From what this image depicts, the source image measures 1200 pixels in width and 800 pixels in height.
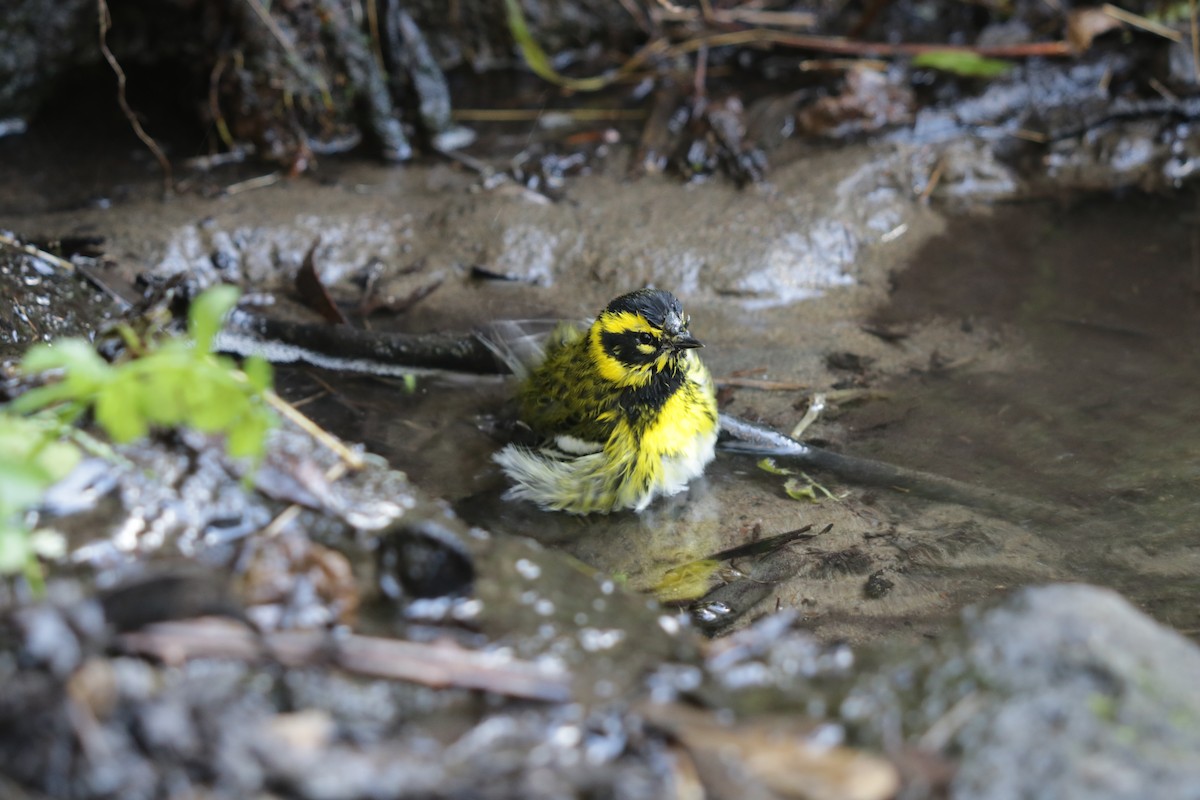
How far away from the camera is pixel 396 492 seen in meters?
3.19

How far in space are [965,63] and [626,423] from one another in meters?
4.58

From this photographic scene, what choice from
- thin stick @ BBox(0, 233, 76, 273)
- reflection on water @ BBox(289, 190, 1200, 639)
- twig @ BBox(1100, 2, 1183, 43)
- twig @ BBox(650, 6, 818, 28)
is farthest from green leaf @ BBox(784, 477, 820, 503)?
twig @ BBox(1100, 2, 1183, 43)

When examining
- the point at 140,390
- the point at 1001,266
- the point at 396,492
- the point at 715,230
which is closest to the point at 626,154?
the point at 715,230

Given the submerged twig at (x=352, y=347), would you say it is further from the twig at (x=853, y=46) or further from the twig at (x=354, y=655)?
the twig at (x=853, y=46)

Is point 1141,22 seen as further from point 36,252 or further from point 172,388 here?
point 172,388

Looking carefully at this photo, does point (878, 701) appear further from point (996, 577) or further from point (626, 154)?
point (626, 154)

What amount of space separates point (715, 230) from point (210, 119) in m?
3.71

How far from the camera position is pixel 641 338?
505 cm

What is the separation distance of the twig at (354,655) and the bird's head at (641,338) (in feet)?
8.60

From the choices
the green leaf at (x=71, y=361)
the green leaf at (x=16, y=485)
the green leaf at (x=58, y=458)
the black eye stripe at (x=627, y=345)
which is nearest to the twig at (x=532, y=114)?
the black eye stripe at (x=627, y=345)

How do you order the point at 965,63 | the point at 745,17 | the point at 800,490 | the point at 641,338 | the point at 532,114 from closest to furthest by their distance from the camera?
1. the point at 800,490
2. the point at 641,338
3. the point at 965,63
4. the point at 532,114
5. the point at 745,17

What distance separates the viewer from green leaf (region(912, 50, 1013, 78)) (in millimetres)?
7867

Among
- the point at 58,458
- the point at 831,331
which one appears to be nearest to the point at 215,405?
the point at 58,458

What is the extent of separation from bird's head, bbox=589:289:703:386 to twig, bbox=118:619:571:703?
2620 mm
